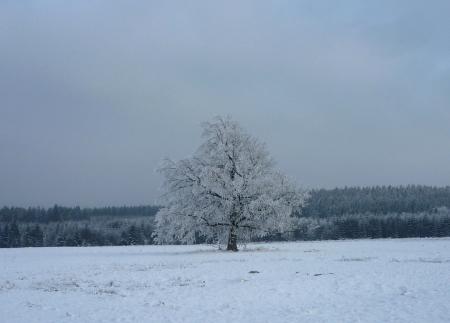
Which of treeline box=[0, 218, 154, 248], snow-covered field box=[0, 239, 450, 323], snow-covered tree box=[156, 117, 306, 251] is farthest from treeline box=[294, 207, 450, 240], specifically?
snow-covered field box=[0, 239, 450, 323]

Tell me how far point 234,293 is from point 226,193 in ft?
76.6

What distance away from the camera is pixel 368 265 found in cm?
2939

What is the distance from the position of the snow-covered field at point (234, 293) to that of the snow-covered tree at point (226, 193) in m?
13.6

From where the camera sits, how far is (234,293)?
67.2 ft

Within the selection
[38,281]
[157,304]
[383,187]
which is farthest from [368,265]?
[383,187]

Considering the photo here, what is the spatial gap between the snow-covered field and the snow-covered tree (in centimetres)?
1358

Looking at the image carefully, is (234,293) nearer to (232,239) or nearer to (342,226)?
(232,239)

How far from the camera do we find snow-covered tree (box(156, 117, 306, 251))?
144 feet

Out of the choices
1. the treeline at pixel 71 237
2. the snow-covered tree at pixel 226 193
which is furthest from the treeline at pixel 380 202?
the snow-covered tree at pixel 226 193

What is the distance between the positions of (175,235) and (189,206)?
10.2ft

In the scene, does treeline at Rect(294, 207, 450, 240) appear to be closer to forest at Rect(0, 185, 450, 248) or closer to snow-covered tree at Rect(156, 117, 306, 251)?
forest at Rect(0, 185, 450, 248)

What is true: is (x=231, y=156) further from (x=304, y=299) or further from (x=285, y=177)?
(x=304, y=299)

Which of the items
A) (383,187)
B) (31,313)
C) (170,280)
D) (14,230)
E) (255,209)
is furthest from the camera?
(383,187)

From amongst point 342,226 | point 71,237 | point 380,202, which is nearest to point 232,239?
point 342,226
